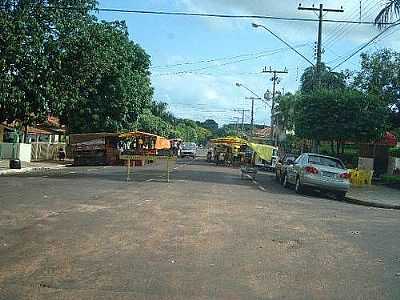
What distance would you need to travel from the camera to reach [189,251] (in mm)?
9070

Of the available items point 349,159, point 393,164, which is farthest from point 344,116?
point 349,159

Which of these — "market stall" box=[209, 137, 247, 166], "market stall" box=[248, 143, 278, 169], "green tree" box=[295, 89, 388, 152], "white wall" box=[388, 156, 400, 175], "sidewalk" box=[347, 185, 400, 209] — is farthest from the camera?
"market stall" box=[209, 137, 247, 166]

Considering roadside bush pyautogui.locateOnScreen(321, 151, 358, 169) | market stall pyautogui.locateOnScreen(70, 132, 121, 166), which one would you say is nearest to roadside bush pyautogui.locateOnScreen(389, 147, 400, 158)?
roadside bush pyautogui.locateOnScreen(321, 151, 358, 169)

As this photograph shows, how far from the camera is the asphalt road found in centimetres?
688

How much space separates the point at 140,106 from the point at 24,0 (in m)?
25.3

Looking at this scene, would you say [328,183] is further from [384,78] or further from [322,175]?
[384,78]

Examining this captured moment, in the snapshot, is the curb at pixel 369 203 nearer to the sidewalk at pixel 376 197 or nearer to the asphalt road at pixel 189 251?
the sidewalk at pixel 376 197

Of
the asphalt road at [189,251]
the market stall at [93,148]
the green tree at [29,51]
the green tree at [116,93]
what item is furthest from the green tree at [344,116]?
the asphalt road at [189,251]

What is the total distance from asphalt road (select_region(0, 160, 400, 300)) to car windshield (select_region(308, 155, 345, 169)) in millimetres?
6795

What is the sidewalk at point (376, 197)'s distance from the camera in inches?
797

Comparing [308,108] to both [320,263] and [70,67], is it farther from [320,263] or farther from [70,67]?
[320,263]

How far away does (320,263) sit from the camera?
8555 millimetres

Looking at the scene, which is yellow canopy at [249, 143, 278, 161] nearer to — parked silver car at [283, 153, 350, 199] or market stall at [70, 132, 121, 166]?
market stall at [70, 132, 121, 166]

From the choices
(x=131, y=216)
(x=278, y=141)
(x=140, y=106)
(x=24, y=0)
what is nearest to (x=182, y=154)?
(x=278, y=141)
